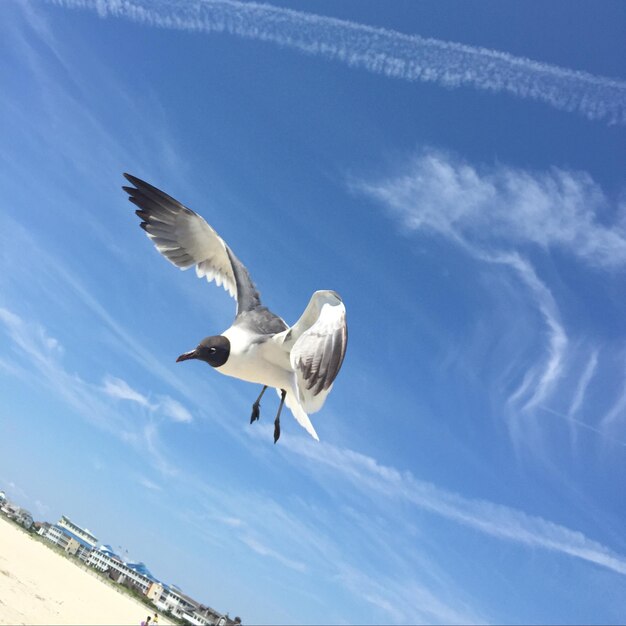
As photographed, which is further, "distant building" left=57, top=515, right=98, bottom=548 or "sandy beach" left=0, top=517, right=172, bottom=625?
"distant building" left=57, top=515, right=98, bottom=548

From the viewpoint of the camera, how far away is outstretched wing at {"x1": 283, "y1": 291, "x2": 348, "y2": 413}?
6102mm

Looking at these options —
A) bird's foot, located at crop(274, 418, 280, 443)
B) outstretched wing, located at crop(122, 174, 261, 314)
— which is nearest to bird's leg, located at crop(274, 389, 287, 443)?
bird's foot, located at crop(274, 418, 280, 443)

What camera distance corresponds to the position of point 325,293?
7129 millimetres

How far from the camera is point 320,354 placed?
6168 millimetres

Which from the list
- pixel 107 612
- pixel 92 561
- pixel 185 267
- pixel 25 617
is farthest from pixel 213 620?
pixel 185 267

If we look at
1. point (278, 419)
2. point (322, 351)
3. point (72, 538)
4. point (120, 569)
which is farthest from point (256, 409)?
point (72, 538)

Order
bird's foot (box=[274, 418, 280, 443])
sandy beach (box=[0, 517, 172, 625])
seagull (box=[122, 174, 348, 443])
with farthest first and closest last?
sandy beach (box=[0, 517, 172, 625]) → bird's foot (box=[274, 418, 280, 443]) → seagull (box=[122, 174, 348, 443])

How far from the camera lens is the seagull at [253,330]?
6254 mm

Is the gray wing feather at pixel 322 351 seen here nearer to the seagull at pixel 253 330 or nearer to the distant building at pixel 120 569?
the seagull at pixel 253 330

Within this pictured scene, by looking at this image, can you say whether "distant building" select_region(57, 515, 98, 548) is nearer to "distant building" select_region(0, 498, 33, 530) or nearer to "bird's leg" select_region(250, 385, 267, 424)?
"distant building" select_region(0, 498, 33, 530)

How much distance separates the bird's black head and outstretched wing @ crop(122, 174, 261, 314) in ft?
11.3

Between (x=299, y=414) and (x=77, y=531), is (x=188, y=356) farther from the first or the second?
(x=77, y=531)

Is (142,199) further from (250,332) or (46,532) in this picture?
(46,532)

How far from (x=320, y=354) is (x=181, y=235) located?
5774 millimetres
